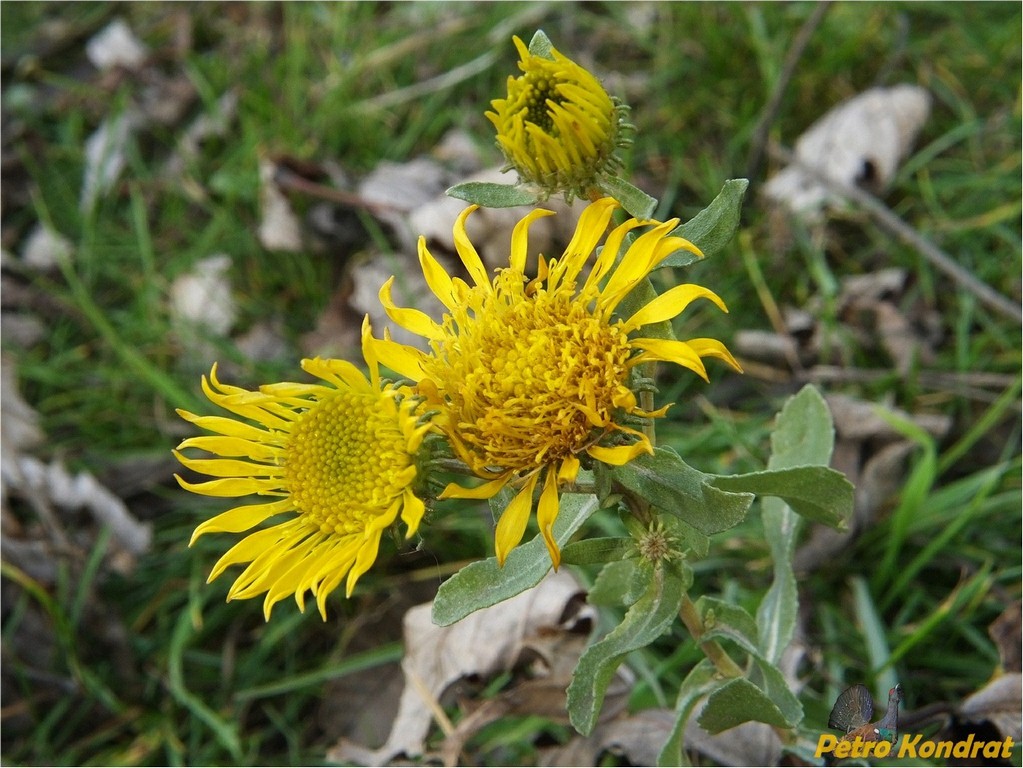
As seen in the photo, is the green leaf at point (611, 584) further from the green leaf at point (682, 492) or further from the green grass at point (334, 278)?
the green grass at point (334, 278)

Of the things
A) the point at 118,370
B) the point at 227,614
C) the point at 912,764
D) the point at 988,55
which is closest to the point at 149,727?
the point at 227,614

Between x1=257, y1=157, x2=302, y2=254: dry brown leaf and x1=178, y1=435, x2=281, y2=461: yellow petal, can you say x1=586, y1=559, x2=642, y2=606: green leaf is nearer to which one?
x1=178, y1=435, x2=281, y2=461: yellow petal

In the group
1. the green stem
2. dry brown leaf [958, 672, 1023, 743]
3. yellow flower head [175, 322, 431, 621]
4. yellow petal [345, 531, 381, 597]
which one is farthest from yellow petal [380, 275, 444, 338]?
dry brown leaf [958, 672, 1023, 743]

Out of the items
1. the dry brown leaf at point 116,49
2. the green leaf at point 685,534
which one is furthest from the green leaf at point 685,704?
the dry brown leaf at point 116,49

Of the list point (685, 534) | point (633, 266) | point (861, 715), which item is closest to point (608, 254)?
point (633, 266)


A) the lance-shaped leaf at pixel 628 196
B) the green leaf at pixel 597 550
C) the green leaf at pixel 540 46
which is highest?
the green leaf at pixel 540 46

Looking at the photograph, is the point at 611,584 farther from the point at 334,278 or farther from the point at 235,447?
the point at 334,278
